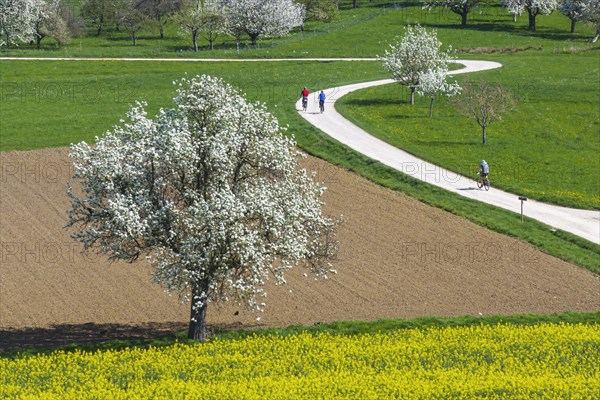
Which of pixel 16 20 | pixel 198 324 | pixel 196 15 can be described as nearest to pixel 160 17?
pixel 196 15

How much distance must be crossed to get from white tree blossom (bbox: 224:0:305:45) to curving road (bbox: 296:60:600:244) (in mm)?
45352

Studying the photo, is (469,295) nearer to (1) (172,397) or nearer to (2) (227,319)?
(2) (227,319)

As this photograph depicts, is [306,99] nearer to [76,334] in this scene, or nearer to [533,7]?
[76,334]

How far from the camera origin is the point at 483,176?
57969 millimetres

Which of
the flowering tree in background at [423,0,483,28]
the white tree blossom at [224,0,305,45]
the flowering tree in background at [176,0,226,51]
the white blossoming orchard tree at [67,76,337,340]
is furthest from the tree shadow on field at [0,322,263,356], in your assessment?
the flowering tree in background at [423,0,483,28]

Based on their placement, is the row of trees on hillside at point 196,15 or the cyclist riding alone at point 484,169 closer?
the cyclist riding alone at point 484,169

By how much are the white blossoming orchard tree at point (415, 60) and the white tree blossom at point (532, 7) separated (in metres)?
61.9

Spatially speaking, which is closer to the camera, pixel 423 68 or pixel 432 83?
pixel 432 83

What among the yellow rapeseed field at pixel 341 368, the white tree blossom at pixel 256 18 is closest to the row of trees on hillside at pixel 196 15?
the white tree blossom at pixel 256 18

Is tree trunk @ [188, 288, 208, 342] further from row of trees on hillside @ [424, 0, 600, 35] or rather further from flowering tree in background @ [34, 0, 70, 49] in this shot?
row of trees on hillside @ [424, 0, 600, 35]

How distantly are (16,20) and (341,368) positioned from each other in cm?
9918

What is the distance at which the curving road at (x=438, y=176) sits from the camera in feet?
172

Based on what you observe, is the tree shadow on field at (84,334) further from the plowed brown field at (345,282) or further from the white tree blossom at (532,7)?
the white tree blossom at (532,7)

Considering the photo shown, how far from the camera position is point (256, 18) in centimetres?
12294
